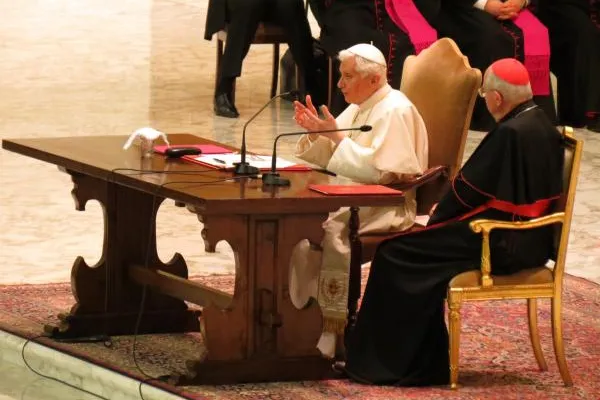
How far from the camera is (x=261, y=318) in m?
5.54

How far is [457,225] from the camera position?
5.65 m

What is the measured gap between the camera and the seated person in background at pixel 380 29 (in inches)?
402

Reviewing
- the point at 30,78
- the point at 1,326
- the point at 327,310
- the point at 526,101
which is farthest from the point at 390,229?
the point at 30,78

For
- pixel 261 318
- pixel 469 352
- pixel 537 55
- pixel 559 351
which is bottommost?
pixel 469 352

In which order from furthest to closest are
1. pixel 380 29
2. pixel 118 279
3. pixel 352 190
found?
1. pixel 380 29
2. pixel 118 279
3. pixel 352 190

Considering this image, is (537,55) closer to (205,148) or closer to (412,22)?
(412,22)

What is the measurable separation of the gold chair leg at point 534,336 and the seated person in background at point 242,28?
16.3 feet

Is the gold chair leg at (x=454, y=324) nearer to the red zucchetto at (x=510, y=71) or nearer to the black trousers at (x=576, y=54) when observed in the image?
A: the red zucchetto at (x=510, y=71)

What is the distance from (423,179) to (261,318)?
102cm

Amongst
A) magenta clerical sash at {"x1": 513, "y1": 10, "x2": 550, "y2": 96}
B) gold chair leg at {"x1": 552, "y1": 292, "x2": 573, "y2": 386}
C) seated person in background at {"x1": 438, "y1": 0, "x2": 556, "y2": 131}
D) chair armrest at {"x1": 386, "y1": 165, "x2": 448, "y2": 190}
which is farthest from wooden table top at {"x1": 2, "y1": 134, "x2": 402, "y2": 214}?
magenta clerical sash at {"x1": 513, "y1": 10, "x2": 550, "y2": 96}

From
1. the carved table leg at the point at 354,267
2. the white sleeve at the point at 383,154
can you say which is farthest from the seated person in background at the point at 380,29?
the carved table leg at the point at 354,267

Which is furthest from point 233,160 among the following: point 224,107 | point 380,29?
point 224,107

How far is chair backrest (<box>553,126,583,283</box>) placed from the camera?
221 inches

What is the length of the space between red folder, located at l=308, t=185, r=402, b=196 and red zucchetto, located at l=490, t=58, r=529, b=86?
0.57 metres
